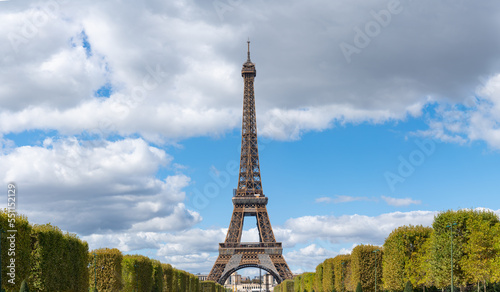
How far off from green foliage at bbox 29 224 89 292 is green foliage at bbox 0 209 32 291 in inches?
86.8

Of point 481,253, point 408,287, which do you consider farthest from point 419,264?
point 481,253

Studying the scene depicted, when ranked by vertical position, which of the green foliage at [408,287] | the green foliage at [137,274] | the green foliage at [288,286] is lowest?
the green foliage at [288,286]

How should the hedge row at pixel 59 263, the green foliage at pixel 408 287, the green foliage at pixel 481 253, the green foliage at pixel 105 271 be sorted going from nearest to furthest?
the hedge row at pixel 59 263 → the green foliage at pixel 481 253 → the green foliage at pixel 408 287 → the green foliage at pixel 105 271

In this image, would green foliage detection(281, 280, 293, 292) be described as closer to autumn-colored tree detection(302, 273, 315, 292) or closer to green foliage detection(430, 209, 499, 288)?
autumn-colored tree detection(302, 273, 315, 292)

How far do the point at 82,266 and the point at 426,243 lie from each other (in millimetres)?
36280

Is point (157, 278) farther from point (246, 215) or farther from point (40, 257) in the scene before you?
point (246, 215)

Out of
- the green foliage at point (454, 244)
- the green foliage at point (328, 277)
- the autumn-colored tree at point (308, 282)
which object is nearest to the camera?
the green foliage at point (454, 244)

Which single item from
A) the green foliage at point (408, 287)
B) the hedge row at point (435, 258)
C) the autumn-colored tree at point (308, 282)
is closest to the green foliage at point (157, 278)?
the hedge row at point (435, 258)

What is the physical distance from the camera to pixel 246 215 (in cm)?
12331

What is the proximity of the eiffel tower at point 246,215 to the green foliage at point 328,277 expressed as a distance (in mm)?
26421

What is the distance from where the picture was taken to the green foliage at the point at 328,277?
8456 cm

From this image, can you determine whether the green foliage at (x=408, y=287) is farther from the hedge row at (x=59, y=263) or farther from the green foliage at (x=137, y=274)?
the green foliage at (x=137, y=274)

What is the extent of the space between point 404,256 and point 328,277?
28.8m

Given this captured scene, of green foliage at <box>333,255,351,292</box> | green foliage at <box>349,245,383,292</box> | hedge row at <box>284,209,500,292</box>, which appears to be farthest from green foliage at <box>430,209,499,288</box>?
green foliage at <box>333,255,351,292</box>
